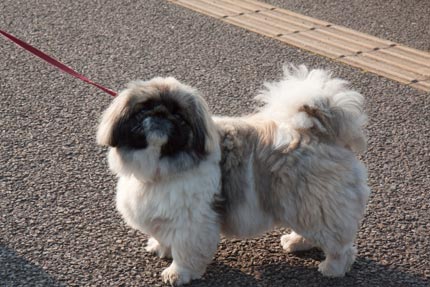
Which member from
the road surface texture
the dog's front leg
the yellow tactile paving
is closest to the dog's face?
the dog's front leg

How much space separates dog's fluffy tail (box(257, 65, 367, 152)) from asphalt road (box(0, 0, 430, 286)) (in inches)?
31.1

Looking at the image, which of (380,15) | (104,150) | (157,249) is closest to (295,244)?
(157,249)

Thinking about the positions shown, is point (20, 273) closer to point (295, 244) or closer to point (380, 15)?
point (295, 244)

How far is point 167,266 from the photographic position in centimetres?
414

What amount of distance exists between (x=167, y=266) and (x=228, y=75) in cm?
285

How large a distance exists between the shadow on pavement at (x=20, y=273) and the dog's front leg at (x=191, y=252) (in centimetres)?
60

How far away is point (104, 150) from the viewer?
533 cm

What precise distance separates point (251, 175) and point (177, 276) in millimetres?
645

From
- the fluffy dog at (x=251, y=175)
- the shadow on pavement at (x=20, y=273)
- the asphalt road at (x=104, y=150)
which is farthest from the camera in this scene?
the asphalt road at (x=104, y=150)

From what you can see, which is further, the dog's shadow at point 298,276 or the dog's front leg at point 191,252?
the dog's shadow at point 298,276

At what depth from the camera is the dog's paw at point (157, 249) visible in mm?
4176

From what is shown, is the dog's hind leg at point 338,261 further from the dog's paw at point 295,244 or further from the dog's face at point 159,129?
the dog's face at point 159,129

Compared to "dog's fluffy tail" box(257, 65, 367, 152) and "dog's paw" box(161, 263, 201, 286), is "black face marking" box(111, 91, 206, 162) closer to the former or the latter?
"dog's fluffy tail" box(257, 65, 367, 152)

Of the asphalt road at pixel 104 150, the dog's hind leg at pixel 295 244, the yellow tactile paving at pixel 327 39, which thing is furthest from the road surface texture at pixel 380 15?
the dog's hind leg at pixel 295 244
